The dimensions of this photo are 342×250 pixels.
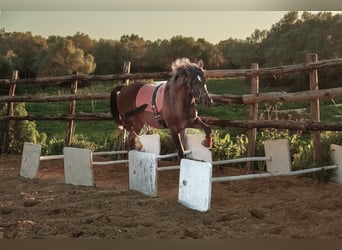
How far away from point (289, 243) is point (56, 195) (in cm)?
172

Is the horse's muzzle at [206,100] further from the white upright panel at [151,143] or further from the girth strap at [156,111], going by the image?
the white upright panel at [151,143]

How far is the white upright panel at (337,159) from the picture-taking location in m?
3.35

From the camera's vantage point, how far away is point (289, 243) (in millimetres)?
2238

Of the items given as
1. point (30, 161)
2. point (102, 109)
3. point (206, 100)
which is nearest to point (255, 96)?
point (206, 100)

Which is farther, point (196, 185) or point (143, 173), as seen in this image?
point (143, 173)

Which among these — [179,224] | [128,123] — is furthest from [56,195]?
[179,224]

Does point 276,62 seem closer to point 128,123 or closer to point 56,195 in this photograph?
point 128,123

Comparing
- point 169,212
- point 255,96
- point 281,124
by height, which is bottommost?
point 169,212

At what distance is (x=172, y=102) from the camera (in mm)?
3201

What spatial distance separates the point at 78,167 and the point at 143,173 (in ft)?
2.22

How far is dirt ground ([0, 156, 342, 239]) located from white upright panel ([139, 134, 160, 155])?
12.0 inches

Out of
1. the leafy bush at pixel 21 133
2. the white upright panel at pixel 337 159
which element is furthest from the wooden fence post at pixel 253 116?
the leafy bush at pixel 21 133

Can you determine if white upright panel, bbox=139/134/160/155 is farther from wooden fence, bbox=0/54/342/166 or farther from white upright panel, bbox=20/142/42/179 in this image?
white upright panel, bbox=20/142/42/179

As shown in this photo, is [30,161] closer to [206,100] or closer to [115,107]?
[115,107]
